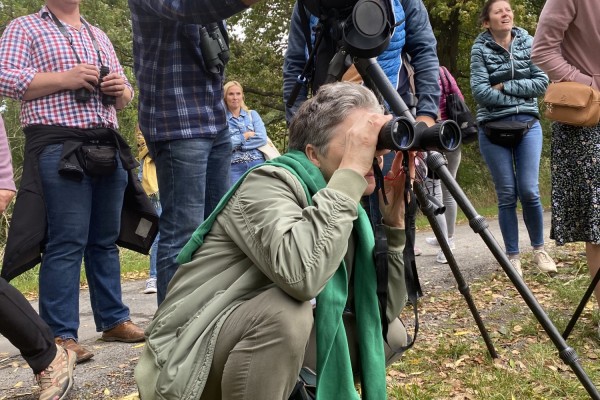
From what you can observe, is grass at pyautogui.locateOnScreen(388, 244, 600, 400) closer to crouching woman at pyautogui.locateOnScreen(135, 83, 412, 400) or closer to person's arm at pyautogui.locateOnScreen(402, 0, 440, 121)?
crouching woman at pyautogui.locateOnScreen(135, 83, 412, 400)

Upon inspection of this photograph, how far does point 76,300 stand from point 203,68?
1298mm

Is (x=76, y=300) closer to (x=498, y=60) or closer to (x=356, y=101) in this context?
(x=356, y=101)

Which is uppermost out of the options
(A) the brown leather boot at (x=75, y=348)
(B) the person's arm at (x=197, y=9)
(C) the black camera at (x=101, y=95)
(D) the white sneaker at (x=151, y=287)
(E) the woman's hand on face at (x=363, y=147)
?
(B) the person's arm at (x=197, y=9)

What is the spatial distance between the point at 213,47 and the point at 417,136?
145 cm

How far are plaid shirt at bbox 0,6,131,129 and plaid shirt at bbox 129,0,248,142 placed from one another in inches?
16.2

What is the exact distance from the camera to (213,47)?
3.24m

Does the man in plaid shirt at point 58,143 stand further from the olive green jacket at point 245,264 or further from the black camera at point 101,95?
the olive green jacket at point 245,264

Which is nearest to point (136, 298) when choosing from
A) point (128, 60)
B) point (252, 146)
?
point (252, 146)

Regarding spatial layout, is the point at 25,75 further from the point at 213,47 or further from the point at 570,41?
the point at 570,41

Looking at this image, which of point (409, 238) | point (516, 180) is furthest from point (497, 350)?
point (516, 180)

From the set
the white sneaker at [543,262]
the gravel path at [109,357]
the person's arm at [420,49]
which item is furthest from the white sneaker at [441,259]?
the person's arm at [420,49]

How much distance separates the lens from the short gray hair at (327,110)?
7.42 ft

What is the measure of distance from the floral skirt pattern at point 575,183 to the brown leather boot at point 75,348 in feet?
8.00

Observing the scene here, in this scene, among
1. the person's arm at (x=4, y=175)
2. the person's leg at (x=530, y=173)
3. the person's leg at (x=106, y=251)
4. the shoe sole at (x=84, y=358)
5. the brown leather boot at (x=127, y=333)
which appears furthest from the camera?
the person's leg at (x=530, y=173)
